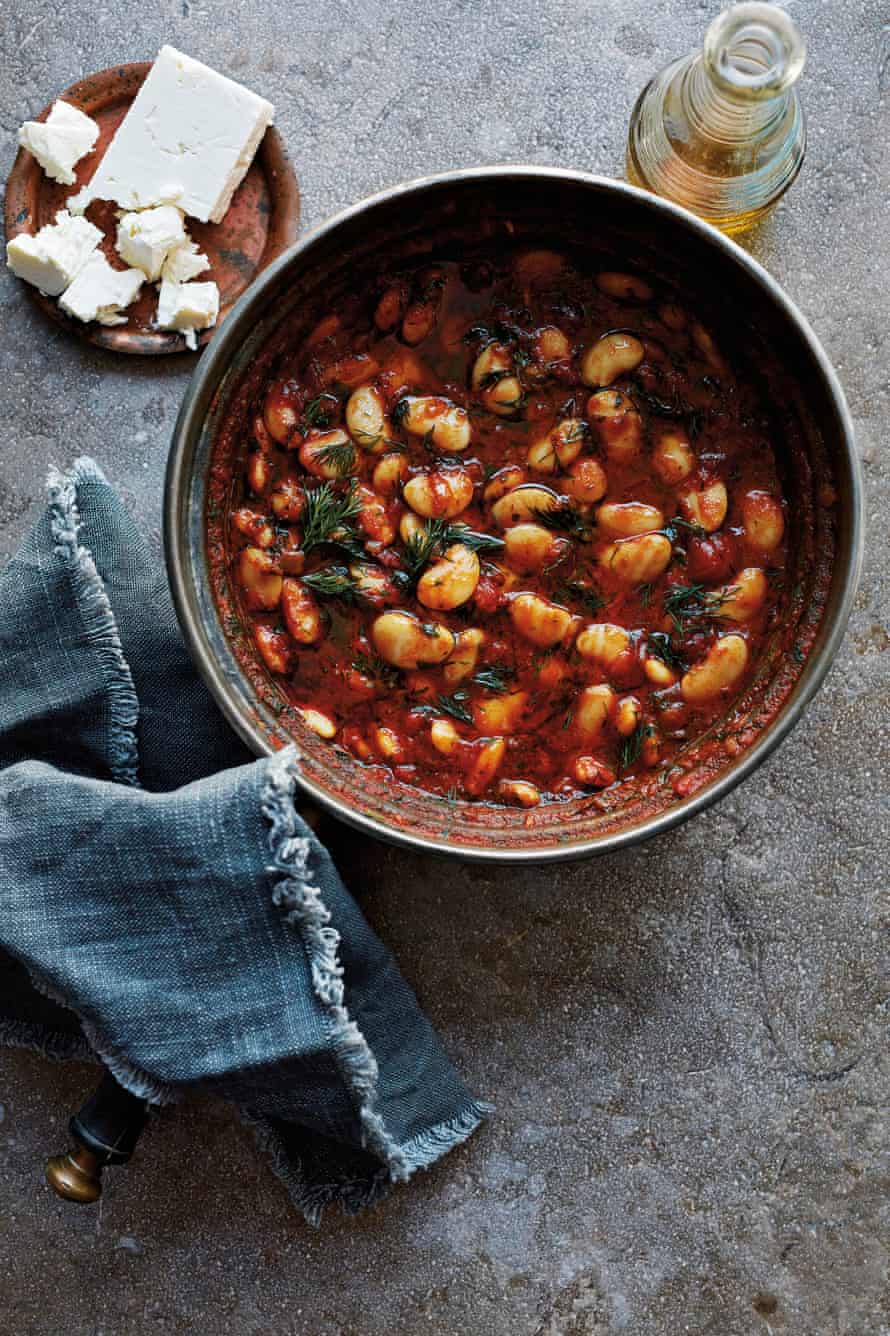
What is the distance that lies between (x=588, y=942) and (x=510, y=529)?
1.95ft

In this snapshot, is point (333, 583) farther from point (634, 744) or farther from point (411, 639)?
point (634, 744)

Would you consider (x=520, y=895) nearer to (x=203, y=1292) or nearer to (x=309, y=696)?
(x=309, y=696)

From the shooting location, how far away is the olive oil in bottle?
1327 millimetres

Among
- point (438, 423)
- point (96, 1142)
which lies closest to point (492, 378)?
point (438, 423)

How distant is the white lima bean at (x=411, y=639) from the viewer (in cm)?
143

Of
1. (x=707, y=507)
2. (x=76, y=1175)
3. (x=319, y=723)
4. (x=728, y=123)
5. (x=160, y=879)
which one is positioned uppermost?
(x=728, y=123)

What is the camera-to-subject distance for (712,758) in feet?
4.79

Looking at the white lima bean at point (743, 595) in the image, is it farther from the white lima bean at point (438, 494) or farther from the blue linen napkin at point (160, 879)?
the blue linen napkin at point (160, 879)

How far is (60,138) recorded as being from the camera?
1.57 m

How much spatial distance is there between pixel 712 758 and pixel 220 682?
61 centimetres

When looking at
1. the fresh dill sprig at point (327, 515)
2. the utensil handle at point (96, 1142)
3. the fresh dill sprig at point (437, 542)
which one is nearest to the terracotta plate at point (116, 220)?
the fresh dill sprig at point (327, 515)

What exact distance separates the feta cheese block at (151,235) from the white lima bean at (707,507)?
77 centimetres

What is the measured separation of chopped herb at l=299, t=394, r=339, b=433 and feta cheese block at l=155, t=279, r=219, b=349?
0.74 ft

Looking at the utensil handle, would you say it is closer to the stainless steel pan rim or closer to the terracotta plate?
the stainless steel pan rim
